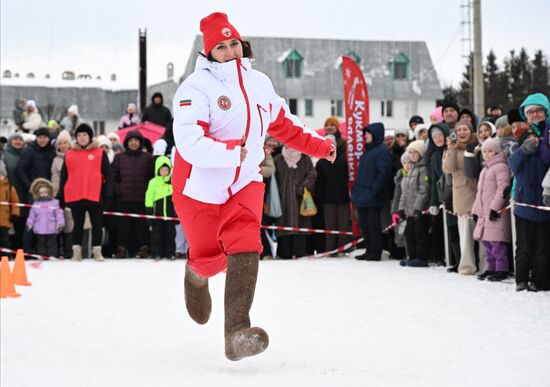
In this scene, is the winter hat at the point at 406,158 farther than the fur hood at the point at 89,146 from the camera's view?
No

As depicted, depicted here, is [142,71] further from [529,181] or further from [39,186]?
[529,181]

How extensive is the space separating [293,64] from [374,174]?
50.6 m

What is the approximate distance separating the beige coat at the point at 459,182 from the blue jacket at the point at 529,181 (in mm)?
1760

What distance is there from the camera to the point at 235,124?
5.85 metres

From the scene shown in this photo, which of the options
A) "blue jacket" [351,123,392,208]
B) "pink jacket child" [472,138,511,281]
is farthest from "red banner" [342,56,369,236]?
"pink jacket child" [472,138,511,281]

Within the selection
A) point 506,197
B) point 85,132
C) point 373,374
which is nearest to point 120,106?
point 85,132

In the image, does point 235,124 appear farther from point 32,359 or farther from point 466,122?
point 466,122

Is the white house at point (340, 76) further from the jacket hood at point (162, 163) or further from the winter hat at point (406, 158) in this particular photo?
the winter hat at point (406, 158)

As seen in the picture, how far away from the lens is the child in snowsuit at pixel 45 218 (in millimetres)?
14289

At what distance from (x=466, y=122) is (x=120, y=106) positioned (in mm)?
62426

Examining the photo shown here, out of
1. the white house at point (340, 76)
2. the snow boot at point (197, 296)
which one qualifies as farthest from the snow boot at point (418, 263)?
the white house at point (340, 76)

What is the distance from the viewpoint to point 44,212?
46.9 ft

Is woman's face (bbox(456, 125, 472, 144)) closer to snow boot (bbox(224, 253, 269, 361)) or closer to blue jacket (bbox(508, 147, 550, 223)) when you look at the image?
blue jacket (bbox(508, 147, 550, 223))

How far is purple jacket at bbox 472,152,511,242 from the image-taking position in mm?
10445
